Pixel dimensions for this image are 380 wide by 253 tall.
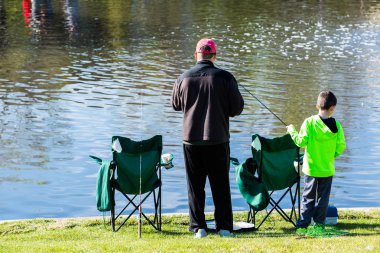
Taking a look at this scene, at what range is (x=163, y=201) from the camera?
10133 mm

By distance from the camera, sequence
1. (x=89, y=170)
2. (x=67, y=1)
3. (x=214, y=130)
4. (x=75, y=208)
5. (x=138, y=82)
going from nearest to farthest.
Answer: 1. (x=214, y=130)
2. (x=75, y=208)
3. (x=89, y=170)
4. (x=138, y=82)
5. (x=67, y=1)

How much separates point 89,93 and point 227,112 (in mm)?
10683

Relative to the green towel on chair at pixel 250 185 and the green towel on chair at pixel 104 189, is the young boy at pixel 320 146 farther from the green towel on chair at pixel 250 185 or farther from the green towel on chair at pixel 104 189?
the green towel on chair at pixel 104 189

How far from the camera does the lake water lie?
1098 centimetres

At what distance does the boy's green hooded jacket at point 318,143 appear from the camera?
7.36 metres

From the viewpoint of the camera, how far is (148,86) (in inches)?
718

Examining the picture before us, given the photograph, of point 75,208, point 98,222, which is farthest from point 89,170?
point 98,222

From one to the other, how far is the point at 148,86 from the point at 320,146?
1112 centimetres

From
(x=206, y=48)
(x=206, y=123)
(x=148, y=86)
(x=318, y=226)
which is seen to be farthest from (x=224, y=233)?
(x=148, y=86)

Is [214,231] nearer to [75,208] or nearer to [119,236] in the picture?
[119,236]

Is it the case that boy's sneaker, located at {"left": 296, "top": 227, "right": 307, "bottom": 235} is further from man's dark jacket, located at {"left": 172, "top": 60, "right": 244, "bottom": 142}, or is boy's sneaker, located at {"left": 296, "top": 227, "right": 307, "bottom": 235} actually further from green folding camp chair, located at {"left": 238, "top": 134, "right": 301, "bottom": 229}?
man's dark jacket, located at {"left": 172, "top": 60, "right": 244, "bottom": 142}

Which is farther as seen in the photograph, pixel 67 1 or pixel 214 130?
pixel 67 1

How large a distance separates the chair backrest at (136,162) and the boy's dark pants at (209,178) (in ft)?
2.28

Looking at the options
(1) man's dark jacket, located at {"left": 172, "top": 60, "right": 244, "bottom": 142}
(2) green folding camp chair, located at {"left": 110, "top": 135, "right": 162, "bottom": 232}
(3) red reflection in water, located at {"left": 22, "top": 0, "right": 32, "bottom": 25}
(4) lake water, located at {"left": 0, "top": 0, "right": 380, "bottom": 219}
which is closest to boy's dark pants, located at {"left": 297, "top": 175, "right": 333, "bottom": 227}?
(1) man's dark jacket, located at {"left": 172, "top": 60, "right": 244, "bottom": 142}
